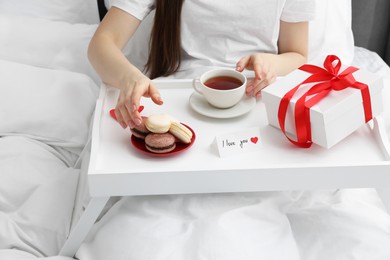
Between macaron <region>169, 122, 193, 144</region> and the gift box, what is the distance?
15 cm

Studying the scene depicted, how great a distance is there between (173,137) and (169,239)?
0.16 meters

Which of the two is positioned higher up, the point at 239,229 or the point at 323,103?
the point at 323,103

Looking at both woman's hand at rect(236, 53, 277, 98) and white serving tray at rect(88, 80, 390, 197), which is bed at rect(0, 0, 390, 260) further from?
woman's hand at rect(236, 53, 277, 98)

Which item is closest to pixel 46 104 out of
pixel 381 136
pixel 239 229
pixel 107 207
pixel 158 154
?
pixel 107 207

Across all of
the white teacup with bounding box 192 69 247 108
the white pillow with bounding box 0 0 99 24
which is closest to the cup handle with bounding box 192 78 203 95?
the white teacup with bounding box 192 69 247 108

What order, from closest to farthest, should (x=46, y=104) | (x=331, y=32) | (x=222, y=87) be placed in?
(x=222, y=87)
(x=46, y=104)
(x=331, y=32)

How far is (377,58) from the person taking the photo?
1.61m

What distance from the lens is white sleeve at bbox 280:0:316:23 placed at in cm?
120

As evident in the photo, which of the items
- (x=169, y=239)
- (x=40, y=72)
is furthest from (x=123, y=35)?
(x=169, y=239)

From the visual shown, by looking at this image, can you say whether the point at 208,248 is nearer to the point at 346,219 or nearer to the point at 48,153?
the point at 346,219

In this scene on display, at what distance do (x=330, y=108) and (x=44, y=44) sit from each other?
2.83 ft

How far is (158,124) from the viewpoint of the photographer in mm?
896

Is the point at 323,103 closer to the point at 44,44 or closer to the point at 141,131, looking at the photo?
the point at 141,131

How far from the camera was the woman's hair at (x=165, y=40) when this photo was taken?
1.20 metres
